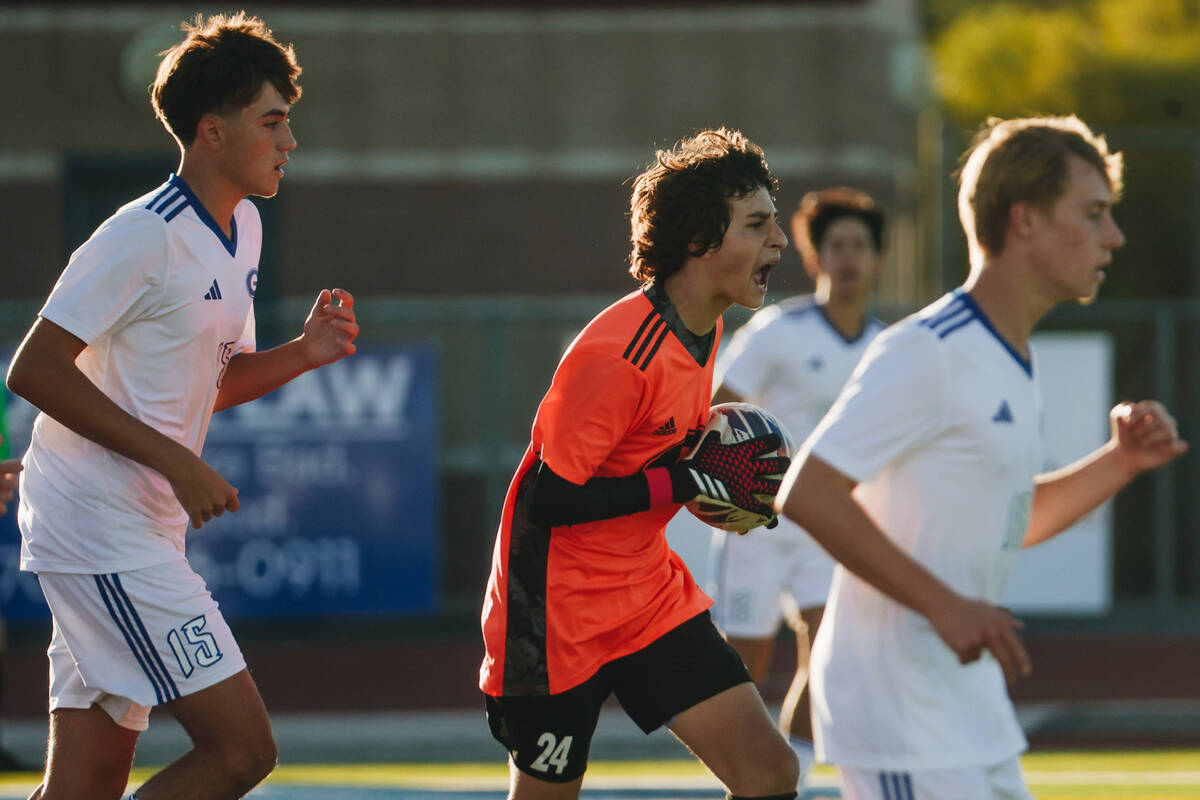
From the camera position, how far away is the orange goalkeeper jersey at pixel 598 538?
158 inches

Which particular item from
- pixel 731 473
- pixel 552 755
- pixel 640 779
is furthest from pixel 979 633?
pixel 640 779

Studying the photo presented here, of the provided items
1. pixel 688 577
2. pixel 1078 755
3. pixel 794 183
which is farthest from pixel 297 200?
pixel 688 577

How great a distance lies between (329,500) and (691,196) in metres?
7.73

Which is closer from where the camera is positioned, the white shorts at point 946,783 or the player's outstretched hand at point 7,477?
the white shorts at point 946,783

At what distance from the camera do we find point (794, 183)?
15938mm

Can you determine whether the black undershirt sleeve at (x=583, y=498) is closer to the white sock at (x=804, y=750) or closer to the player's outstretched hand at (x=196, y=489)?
the player's outstretched hand at (x=196, y=489)

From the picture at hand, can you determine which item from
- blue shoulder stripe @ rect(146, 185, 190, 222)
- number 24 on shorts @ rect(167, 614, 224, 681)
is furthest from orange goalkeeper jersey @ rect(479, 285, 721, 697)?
blue shoulder stripe @ rect(146, 185, 190, 222)

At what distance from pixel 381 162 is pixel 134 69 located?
2.31 meters

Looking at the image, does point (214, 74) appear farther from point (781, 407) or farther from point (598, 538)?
point (781, 407)

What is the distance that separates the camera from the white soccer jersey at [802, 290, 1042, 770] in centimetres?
345

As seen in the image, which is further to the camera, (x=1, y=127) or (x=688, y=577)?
(x=1, y=127)

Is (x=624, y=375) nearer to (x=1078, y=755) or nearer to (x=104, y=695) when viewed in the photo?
(x=104, y=695)

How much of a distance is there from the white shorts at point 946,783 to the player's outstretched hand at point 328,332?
173 cm

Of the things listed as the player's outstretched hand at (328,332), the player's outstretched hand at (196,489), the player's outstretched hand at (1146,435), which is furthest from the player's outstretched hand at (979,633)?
the player's outstretched hand at (328,332)
